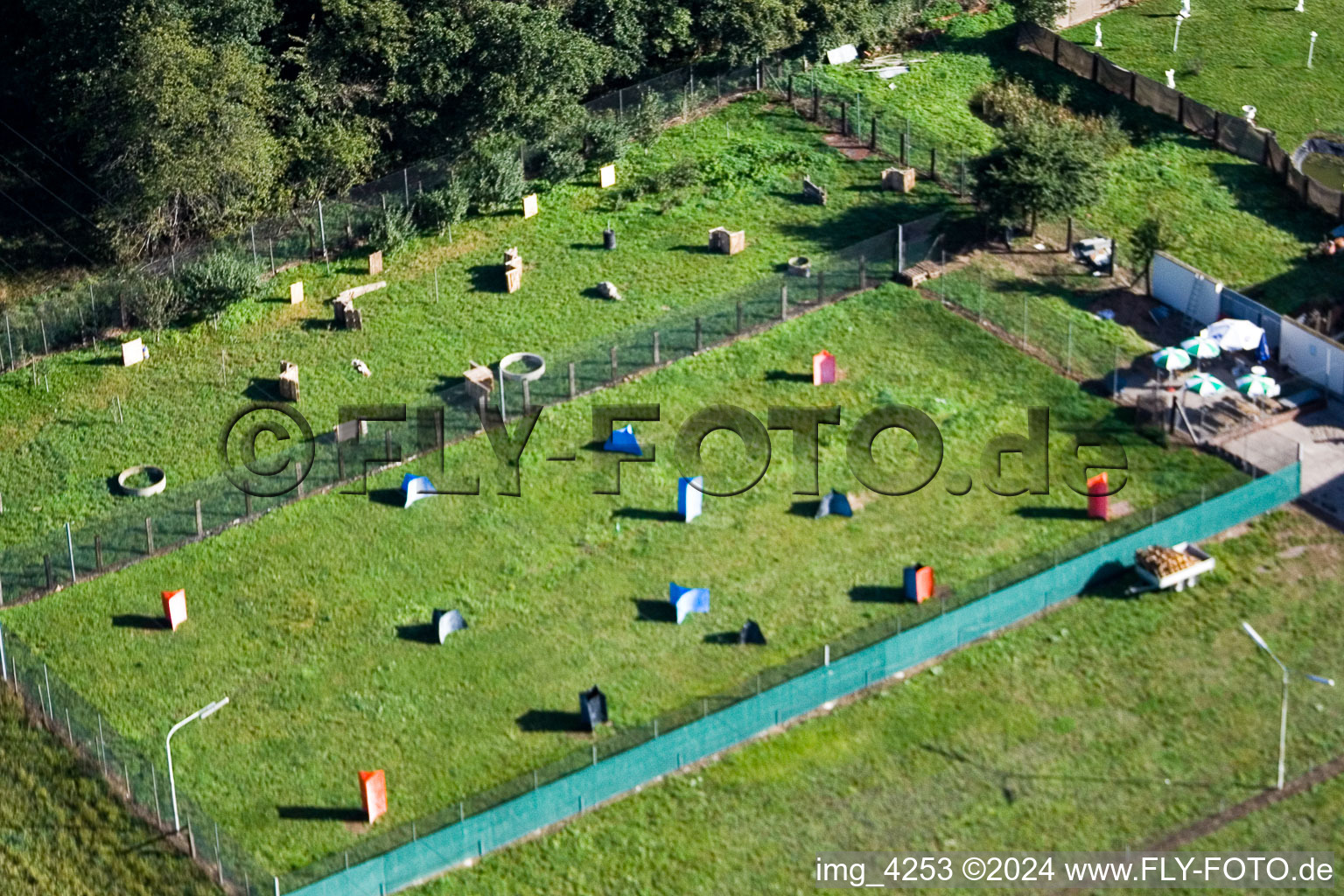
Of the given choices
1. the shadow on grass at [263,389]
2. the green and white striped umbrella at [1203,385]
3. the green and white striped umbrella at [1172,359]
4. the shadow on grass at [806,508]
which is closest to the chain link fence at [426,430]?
the shadow on grass at [263,389]

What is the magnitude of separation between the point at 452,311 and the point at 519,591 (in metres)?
14.0

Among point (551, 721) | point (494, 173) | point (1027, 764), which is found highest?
point (494, 173)

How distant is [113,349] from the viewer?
7106cm

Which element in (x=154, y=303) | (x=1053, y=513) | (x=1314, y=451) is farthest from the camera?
(x=154, y=303)

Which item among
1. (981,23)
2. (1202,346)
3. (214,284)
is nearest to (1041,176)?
(1202,346)

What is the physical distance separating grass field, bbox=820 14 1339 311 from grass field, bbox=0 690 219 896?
1422 inches

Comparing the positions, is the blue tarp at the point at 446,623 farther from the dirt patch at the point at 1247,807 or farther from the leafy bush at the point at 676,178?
the leafy bush at the point at 676,178

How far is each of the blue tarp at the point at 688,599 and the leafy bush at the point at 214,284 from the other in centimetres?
1968

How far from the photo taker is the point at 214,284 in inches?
2805

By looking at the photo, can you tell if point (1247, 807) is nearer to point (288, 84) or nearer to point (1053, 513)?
point (1053, 513)

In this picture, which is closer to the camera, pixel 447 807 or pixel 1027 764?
pixel 447 807

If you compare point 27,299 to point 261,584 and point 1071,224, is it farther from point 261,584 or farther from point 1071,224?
point 1071,224

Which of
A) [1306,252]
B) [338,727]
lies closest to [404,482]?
[338,727]

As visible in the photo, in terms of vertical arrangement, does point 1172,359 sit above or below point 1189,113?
below
